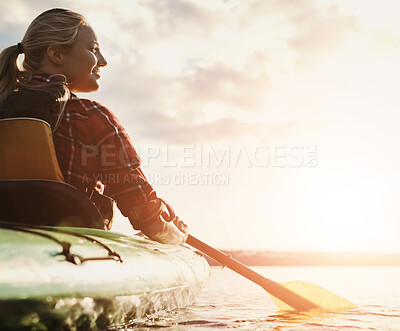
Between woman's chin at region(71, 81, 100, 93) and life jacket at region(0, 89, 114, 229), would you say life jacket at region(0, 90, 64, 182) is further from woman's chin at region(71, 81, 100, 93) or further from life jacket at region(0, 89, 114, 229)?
woman's chin at region(71, 81, 100, 93)

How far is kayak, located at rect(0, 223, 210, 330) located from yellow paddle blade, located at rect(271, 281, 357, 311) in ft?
10.6

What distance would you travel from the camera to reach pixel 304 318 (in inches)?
190

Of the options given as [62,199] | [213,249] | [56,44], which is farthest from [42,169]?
[213,249]

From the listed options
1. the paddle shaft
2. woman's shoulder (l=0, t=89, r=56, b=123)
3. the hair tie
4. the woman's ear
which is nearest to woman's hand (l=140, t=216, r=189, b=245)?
woman's shoulder (l=0, t=89, r=56, b=123)

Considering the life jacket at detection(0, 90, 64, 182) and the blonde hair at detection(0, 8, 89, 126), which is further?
the blonde hair at detection(0, 8, 89, 126)

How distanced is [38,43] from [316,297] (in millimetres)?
4902

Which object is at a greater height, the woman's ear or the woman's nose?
the woman's nose

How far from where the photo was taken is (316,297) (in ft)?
20.3

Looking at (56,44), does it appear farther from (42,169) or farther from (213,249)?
(213,249)

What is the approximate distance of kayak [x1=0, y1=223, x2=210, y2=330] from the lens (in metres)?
2.16

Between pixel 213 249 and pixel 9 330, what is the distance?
4543 millimetres

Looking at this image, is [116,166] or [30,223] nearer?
[30,223]

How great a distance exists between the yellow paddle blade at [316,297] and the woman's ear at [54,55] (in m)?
4.47

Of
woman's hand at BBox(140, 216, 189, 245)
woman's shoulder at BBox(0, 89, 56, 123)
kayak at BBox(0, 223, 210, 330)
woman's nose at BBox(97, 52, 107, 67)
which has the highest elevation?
woman's nose at BBox(97, 52, 107, 67)
